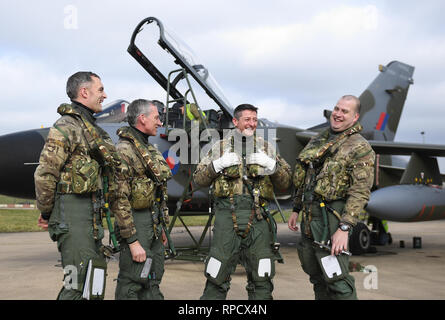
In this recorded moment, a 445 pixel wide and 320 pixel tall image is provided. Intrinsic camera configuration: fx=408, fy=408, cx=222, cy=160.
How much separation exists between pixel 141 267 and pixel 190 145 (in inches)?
163

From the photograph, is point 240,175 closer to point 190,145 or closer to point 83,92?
point 83,92

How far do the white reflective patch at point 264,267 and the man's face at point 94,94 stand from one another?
1795 mm

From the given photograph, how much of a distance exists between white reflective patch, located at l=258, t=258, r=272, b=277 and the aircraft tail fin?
9.23 meters

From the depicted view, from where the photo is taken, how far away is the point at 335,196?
3238 millimetres

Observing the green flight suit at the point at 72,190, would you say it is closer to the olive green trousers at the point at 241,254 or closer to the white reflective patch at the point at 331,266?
Answer: the olive green trousers at the point at 241,254

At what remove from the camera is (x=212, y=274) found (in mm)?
3369

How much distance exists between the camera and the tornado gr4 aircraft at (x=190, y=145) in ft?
21.3

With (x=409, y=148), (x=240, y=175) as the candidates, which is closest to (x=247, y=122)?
(x=240, y=175)

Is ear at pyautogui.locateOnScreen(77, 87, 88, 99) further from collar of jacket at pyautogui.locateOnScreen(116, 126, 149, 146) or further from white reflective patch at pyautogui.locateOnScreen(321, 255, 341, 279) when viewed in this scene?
white reflective patch at pyautogui.locateOnScreen(321, 255, 341, 279)

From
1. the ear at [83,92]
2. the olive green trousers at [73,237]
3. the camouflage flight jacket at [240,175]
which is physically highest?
the ear at [83,92]

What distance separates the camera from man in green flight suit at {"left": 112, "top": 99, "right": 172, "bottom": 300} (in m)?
3.23

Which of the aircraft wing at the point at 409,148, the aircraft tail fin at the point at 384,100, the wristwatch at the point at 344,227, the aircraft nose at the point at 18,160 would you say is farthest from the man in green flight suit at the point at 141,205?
the aircraft tail fin at the point at 384,100
